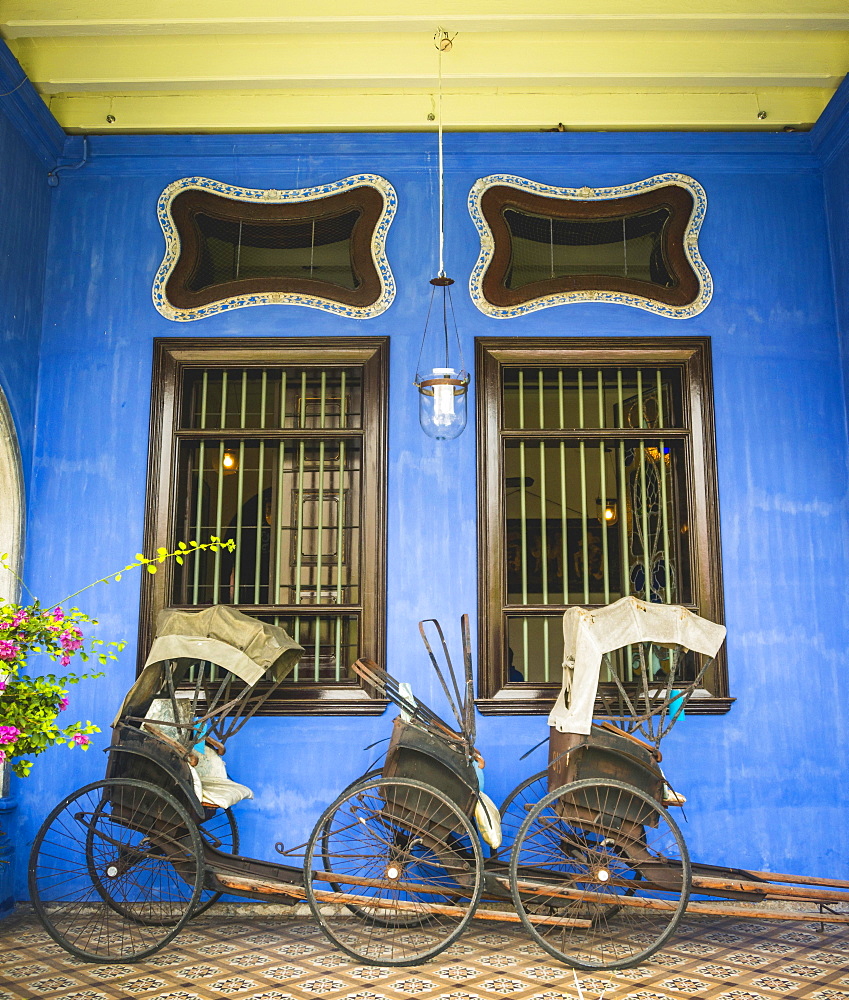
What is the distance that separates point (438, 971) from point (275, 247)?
456 centimetres

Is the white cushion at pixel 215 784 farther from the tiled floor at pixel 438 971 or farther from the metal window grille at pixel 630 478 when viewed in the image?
the metal window grille at pixel 630 478

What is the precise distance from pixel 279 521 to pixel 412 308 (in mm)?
1633

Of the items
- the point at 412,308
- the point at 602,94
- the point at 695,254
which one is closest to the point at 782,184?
the point at 695,254

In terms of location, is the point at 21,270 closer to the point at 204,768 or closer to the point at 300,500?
the point at 300,500

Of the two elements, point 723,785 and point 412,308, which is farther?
point 412,308

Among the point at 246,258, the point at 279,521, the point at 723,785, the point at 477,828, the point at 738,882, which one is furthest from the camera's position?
the point at 246,258

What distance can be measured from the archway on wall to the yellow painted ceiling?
223 centimetres

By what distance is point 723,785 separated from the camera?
5492 millimetres

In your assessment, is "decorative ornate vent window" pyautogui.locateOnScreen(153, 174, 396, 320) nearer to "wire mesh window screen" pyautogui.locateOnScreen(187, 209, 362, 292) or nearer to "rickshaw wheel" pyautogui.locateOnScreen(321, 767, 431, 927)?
"wire mesh window screen" pyautogui.locateOnScreen(187, 209, 362, 292)

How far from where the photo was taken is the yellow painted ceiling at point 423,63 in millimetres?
5465

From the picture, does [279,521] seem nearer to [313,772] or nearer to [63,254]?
[313,772]

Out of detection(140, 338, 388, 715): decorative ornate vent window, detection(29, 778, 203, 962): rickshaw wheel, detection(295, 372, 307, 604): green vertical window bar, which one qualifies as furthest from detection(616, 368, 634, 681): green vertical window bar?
detection(29, 778, 203, 962): rickshaw wheel

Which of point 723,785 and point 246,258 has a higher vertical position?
point 246,258

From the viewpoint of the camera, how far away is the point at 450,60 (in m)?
5.89
